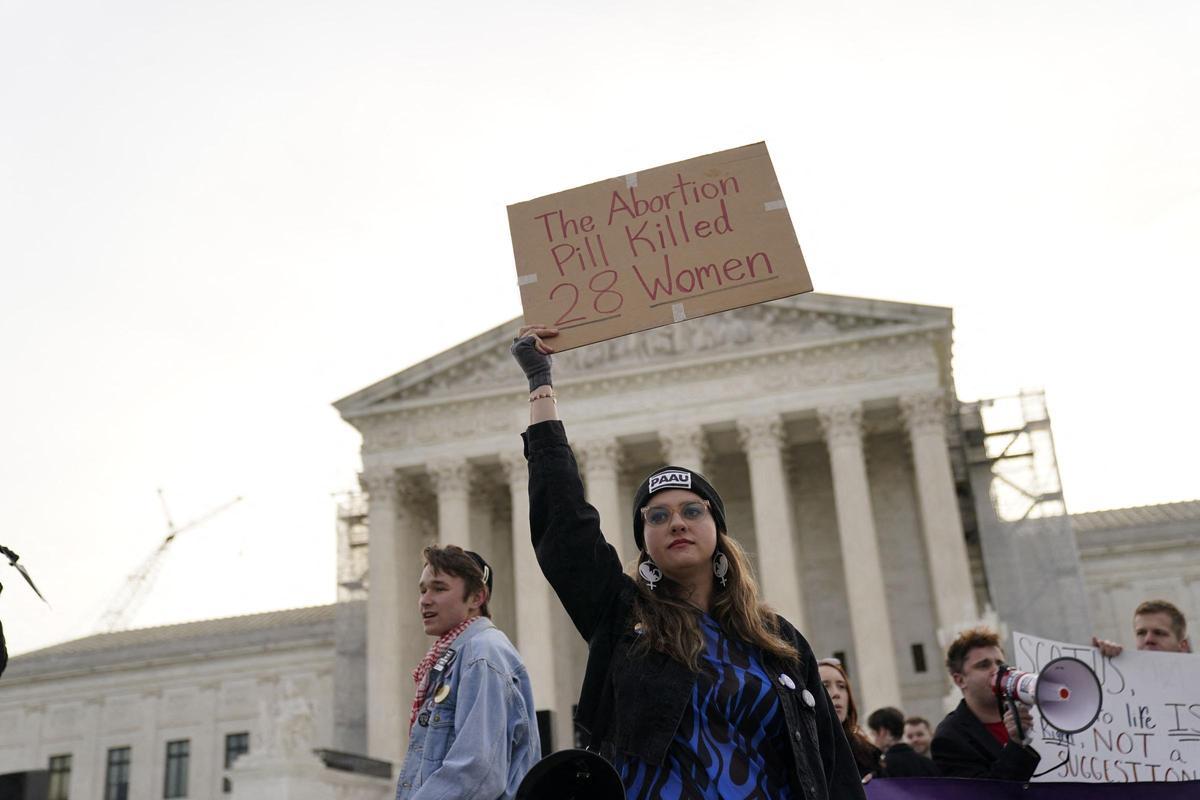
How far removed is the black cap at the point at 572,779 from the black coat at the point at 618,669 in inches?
7.0

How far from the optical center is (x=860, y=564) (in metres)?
39.1

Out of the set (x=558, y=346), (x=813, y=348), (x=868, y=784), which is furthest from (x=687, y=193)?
(x=813, y=348)

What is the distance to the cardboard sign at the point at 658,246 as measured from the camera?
5.47m

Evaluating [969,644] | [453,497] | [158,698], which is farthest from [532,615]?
[969,644]

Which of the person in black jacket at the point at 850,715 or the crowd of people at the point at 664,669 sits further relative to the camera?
the person in black jacket at the point at 850,715

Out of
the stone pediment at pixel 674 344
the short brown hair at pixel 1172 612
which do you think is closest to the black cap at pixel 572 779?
the short brown hair at pixel 1172 612

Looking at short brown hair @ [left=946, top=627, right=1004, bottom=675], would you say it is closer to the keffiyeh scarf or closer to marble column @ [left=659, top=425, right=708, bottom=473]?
the keffiyeh scarf

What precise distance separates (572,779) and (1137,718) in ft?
16.2

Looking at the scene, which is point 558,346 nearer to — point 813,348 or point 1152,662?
point 1152,662

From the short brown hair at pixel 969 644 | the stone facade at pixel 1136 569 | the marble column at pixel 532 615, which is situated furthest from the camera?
the stone facade at pixel 1136 569

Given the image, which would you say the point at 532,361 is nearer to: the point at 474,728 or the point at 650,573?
the point at 650,573

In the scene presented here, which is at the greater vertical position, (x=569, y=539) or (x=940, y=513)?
(x=940, y=513)

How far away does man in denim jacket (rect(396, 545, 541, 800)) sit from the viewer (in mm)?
5266

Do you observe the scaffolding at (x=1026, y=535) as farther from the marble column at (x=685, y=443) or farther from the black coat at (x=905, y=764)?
the black coat at (x=905, y=764)
